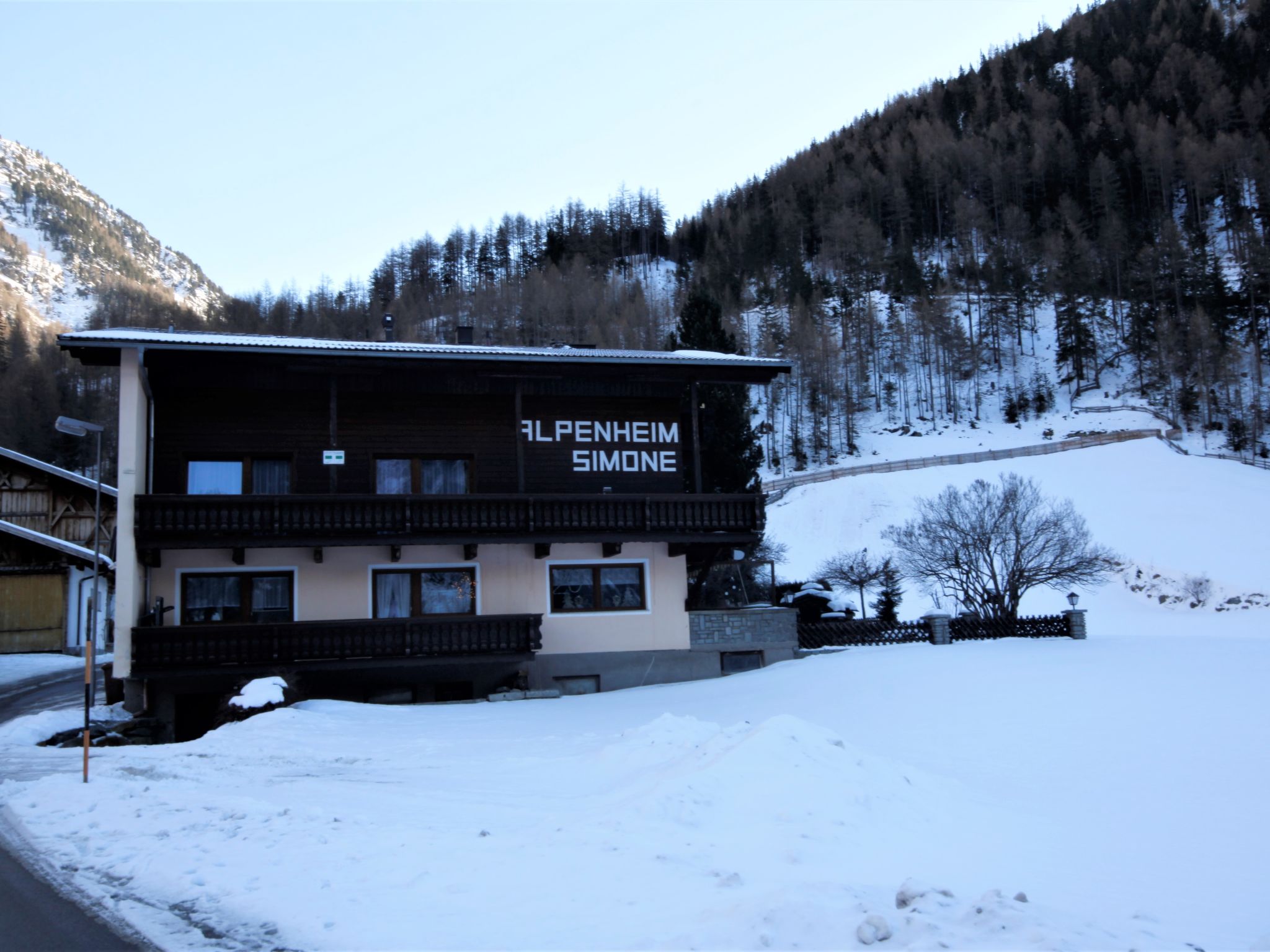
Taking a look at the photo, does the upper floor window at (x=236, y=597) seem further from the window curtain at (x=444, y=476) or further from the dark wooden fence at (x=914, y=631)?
the dark wooden fence at (x=914, y=631)

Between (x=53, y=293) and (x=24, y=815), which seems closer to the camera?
(x=24, y=815)

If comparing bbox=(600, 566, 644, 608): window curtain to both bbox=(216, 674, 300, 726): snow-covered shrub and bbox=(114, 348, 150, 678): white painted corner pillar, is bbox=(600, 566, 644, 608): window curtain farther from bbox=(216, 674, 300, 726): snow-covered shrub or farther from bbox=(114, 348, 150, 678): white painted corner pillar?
bbox=(114, 348, 150, 678): white painted corner pillar

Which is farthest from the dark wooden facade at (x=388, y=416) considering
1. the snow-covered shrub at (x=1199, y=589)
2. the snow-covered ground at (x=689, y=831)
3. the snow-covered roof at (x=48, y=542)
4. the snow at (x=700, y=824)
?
the snow-covered shrub at (x=1199, y=589)

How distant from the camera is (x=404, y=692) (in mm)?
21750

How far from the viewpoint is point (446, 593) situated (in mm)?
22641

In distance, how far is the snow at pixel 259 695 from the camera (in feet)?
57.9

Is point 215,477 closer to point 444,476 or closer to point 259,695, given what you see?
point 444,476

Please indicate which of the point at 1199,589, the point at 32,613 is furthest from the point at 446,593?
the point at 1199,589

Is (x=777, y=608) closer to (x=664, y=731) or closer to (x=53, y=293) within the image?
(x=664, y=731)

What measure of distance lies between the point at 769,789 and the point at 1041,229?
118 m

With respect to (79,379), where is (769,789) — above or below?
below

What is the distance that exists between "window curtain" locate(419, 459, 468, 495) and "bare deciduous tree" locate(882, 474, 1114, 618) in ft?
56.2

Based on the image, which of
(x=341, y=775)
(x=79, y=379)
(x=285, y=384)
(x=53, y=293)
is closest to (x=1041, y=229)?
(x=79, y=379)

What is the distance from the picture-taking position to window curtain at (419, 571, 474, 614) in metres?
22.5
